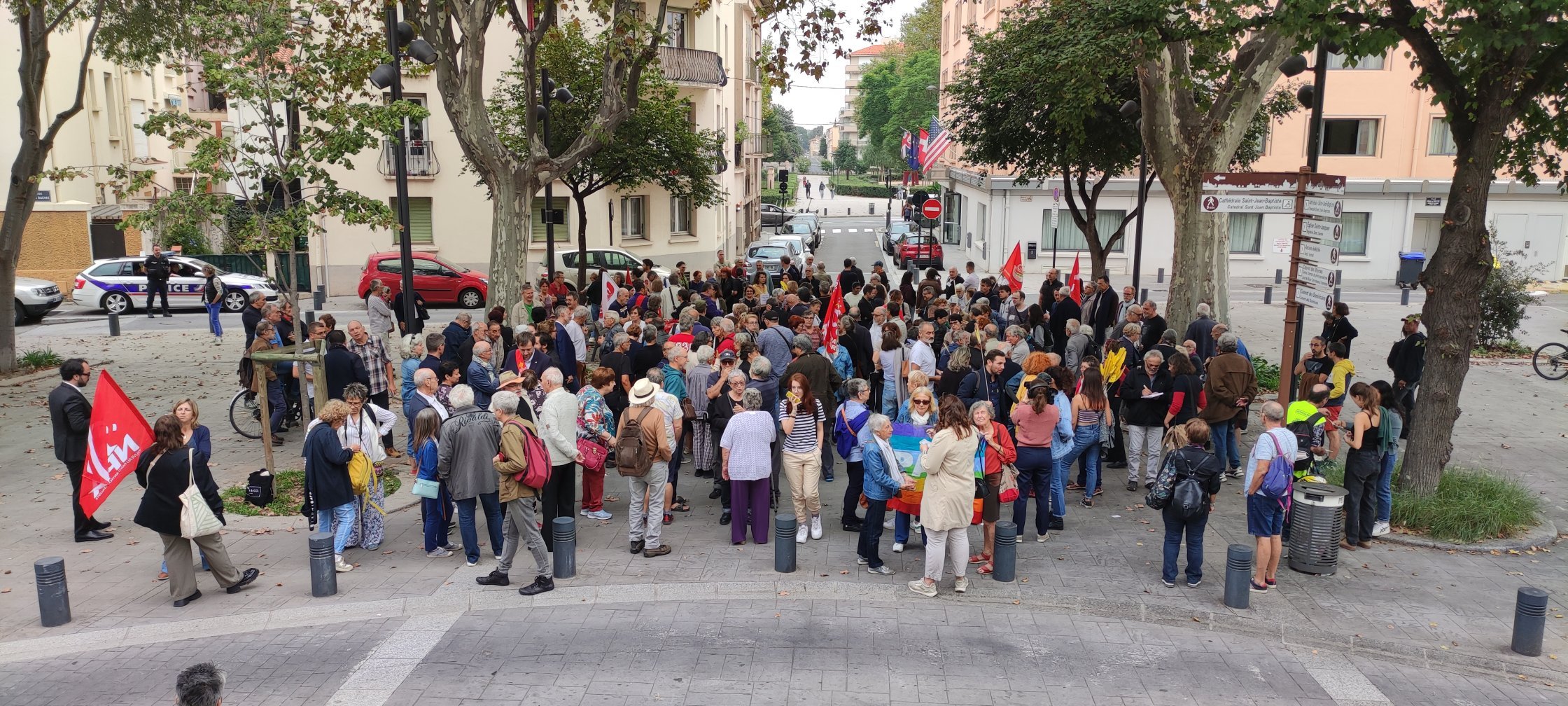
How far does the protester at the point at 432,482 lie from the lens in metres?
9.19

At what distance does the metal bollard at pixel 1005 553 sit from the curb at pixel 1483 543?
3893 mm

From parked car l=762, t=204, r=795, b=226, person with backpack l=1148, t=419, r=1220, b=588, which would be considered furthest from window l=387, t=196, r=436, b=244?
parked car l=762, t=204, r=795, b=226

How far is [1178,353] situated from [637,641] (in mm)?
6694

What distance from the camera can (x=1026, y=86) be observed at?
2034cm

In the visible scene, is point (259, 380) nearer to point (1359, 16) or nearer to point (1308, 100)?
point (1359, 16)

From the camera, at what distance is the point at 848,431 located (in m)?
9.68

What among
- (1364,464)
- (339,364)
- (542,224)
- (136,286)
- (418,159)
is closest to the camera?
(1364,464)

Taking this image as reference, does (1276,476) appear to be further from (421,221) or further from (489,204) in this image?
(421,221)

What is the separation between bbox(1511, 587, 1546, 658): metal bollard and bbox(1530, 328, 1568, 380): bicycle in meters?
13.1

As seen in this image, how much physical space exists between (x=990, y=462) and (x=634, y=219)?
27.5m

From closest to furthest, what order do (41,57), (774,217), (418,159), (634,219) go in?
(41,57)
(418,159)
(634,219)
(774,217)

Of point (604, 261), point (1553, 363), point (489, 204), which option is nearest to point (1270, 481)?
point (1553, 363)

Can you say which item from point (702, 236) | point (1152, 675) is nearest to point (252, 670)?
point (1152, 675)

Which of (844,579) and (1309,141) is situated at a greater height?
(1309,141)
